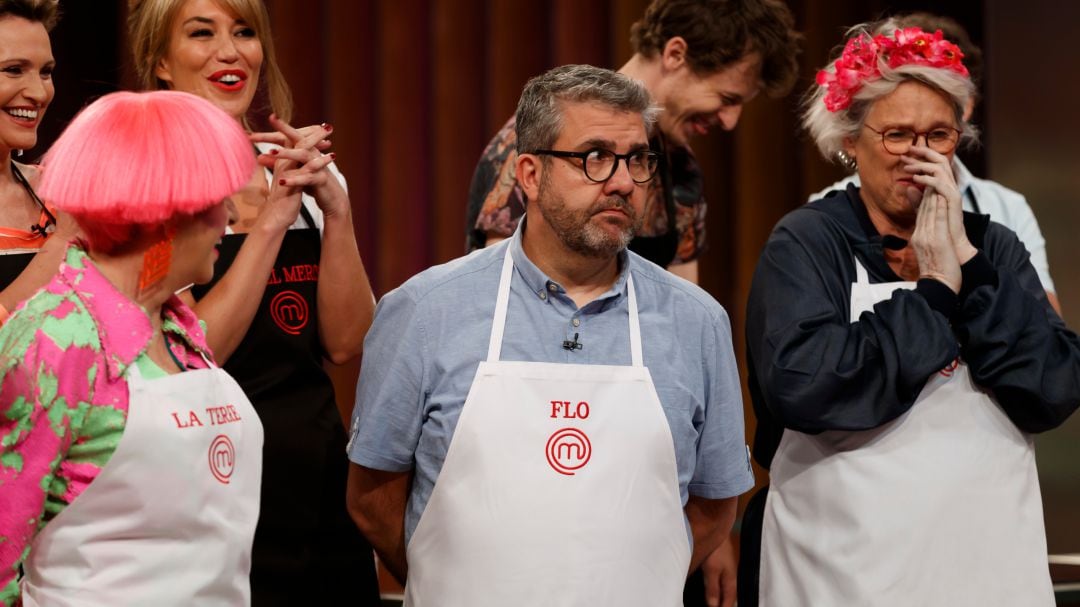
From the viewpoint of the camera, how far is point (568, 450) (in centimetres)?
223

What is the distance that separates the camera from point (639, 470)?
7.37 feet

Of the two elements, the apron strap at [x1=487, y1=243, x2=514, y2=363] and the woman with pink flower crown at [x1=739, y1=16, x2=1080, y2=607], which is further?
the woman with pink flower crown at [x1=739, y1=16, x2=1080, y2=607]

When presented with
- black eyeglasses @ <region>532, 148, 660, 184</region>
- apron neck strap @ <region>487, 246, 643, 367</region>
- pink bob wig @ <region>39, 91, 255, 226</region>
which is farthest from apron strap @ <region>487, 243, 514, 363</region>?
pink bob wig @ <region>39, 91, 255, 226</region>

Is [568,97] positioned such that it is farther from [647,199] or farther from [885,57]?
[647,199]

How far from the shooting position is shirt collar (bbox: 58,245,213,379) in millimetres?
1832

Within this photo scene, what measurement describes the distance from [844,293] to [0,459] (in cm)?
154

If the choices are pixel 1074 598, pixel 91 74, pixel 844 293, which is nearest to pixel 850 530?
pixel 844 293

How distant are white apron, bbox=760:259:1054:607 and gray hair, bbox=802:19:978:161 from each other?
544 mm

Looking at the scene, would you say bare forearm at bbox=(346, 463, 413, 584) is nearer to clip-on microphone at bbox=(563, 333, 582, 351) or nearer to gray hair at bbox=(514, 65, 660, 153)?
clip-on microphone at bbox=(563, 333, 582, 351)

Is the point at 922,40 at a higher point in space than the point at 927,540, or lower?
higher

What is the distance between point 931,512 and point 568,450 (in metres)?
0.71

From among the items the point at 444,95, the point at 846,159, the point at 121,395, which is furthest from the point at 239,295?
the point at 444,95

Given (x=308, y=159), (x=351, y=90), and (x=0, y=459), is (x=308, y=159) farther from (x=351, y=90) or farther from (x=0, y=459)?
(x=351, y=90)

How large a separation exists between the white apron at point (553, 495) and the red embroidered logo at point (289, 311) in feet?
1.64
